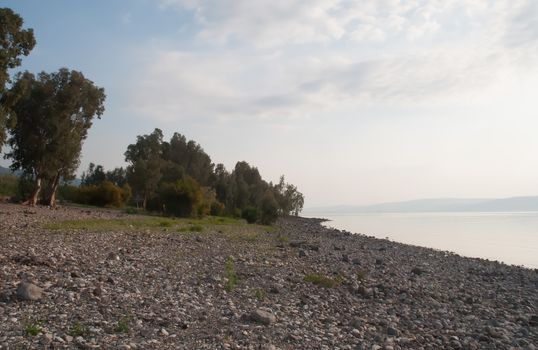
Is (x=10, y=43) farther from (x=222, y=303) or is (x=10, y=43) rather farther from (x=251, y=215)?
(x=251, y=215)

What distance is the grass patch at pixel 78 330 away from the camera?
8.83 meters

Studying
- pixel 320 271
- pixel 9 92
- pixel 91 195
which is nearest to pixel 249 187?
pixel 91 195

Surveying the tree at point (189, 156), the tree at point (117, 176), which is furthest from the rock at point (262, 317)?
the tree at point (117, 176)

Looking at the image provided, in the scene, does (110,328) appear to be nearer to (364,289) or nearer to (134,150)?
(364,289)

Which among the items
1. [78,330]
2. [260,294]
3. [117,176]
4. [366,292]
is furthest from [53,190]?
[117,176]

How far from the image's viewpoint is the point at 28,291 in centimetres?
1045

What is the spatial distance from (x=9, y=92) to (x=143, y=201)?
48.9 meters

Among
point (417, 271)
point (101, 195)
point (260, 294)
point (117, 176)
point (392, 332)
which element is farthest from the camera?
point (117, 176)

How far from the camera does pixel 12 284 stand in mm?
11328

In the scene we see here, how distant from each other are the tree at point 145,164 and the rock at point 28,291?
219ft

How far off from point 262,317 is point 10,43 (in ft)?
105

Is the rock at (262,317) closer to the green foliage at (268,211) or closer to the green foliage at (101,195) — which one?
the green foliage at (101,195)

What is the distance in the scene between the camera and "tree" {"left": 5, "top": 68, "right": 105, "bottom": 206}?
1908 inches

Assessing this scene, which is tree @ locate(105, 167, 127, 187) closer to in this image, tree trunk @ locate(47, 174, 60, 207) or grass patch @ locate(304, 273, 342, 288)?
tree trunk @ locate(47, 174, 60, 207)
